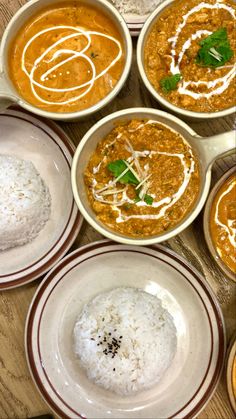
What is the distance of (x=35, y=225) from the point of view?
199 cm

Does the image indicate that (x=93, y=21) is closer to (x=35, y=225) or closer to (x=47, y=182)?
(x=47, y=182)

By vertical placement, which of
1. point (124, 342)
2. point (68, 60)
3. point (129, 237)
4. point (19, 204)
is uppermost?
point (68, 60)

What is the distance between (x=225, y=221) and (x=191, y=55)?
0.68m

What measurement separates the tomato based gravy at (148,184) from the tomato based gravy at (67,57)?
24 centimetres

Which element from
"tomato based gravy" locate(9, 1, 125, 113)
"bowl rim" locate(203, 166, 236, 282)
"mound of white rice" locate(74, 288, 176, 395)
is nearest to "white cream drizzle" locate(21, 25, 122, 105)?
"tomato based gravy" locate(9, 1, 125, 113)

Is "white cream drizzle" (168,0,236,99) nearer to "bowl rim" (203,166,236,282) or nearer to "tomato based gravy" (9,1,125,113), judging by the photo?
"tomato based gravy" (9,1,125,113)

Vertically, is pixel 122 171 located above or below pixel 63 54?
below

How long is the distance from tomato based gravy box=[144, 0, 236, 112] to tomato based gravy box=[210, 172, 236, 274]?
1.11ft

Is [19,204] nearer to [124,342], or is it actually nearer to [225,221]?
[124,342]

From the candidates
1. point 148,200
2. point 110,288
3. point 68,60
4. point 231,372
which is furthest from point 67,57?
point 231,372

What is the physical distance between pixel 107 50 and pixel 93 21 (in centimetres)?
14

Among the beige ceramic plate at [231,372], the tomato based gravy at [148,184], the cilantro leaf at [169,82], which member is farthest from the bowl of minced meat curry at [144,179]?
the beige ceramic plate at [231,372]

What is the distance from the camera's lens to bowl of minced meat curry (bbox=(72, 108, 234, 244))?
1.76 metres

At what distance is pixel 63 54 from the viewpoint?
1884mm
